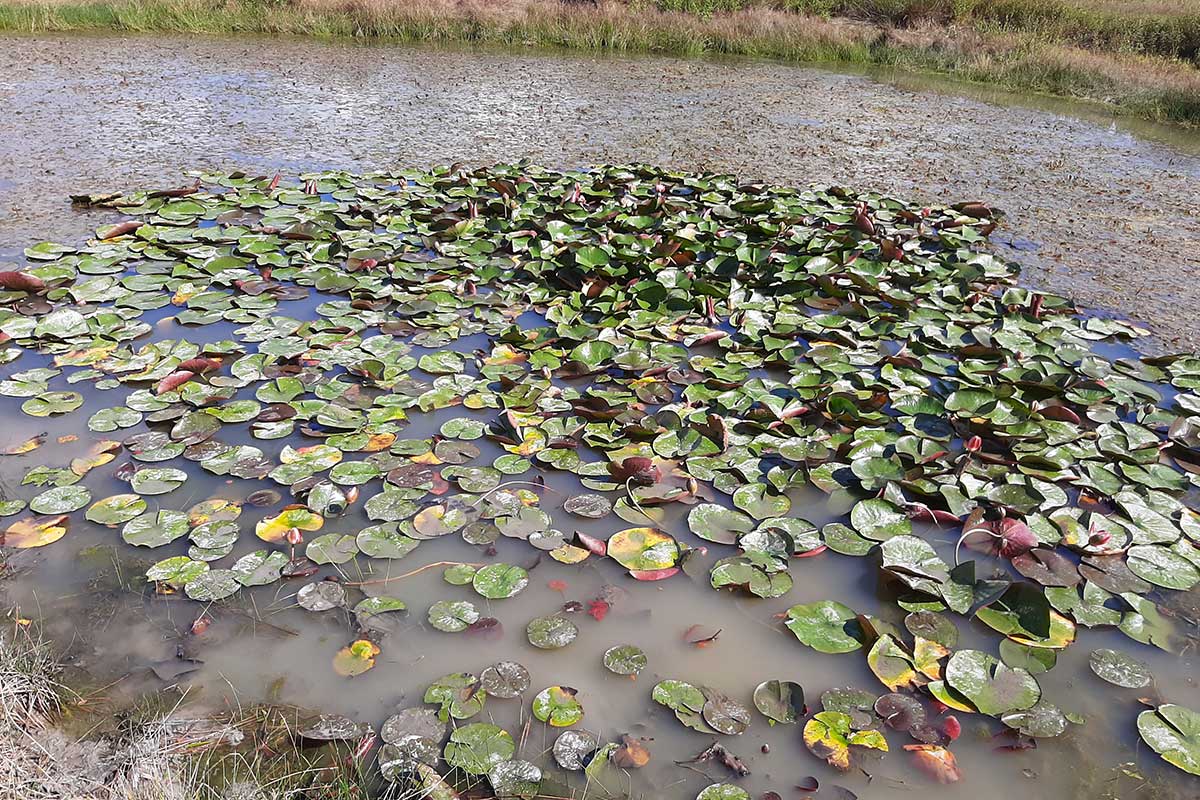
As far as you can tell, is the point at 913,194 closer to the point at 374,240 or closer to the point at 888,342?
the point at 888,342

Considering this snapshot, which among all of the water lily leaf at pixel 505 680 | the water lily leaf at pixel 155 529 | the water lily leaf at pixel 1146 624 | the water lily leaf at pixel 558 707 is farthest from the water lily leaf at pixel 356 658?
the water lily leaf at pixel 1146 624

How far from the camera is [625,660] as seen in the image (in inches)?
68.0

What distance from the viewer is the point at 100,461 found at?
2.24 meters

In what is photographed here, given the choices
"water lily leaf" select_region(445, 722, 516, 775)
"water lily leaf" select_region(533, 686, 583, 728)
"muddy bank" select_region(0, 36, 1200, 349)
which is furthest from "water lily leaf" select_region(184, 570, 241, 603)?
"muddy bank" select_region(0, 36, 1200, 349)

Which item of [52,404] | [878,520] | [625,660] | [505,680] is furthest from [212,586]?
[878,520]

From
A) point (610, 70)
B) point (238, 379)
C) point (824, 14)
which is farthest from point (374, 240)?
point (824, 14)

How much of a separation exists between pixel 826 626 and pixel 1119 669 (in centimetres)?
67

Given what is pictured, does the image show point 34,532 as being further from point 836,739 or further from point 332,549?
point 836,739

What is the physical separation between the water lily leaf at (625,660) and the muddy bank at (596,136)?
3.05m

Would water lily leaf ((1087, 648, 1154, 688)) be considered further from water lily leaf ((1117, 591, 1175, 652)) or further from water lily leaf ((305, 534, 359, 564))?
water lily leaf ((305, 534, 359, 564))

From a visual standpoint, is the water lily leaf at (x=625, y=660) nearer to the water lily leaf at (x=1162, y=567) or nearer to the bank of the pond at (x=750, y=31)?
the water lily leaf at (x=1162, y=567)

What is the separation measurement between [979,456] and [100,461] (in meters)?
2.71

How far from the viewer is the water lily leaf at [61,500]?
205 centimetres

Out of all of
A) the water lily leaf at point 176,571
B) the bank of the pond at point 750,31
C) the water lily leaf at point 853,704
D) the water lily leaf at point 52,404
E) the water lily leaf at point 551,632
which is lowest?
the water lily leaf at point 853,704
